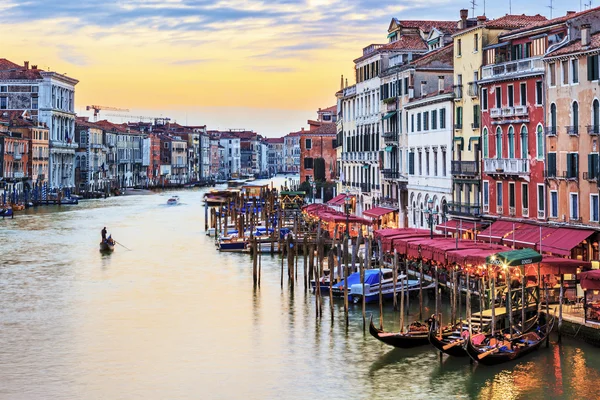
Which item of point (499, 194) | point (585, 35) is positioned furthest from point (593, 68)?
point (499, 194)

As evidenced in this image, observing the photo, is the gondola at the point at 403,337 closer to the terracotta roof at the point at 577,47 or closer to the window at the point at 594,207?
the window at the point at 594,207

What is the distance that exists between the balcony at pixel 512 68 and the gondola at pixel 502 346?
706 centimetres

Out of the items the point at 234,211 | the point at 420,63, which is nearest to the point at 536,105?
the point at 420,63

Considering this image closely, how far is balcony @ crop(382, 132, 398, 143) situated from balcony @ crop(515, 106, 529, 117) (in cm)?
926

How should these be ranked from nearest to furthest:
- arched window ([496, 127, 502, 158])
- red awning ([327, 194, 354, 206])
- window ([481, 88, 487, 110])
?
arched window ([496, 127, 502, 158])
window ([481, 88, 487, 110])
red awning ([327, 194, 354, 206])

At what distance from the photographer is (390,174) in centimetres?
3284

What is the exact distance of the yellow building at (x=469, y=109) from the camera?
2534cm

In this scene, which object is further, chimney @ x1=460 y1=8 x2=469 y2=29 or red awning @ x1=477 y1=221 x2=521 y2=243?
chimney @ x1=460 y1=8 x2=469 y2=29

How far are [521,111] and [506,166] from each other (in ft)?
4.42

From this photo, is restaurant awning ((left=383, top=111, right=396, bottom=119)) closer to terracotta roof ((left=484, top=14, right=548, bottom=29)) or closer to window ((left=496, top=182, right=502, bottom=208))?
terracotta roof ((left=484, top=14, right=548, bottom=29))

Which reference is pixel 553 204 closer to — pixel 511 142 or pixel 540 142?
pixel 540 142

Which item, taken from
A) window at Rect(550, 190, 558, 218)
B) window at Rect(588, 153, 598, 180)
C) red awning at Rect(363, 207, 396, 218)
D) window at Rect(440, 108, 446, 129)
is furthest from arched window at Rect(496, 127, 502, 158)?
red awning at Rect(363, 207, 396, 218)

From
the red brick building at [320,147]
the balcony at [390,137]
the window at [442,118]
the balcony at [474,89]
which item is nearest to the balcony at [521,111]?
the balcony at [474,89]

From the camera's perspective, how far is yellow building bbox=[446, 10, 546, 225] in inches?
998
